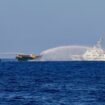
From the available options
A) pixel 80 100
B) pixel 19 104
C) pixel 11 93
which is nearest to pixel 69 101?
pixel 80 100

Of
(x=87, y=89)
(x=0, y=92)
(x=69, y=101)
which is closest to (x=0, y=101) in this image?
(x=69, y=101)

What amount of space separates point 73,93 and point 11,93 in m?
4.41

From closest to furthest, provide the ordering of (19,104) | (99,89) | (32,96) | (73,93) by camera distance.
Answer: (19,104) < (32,96) < (73,93) < (99,89)

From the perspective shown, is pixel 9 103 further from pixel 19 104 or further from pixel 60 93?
pixel 60 93

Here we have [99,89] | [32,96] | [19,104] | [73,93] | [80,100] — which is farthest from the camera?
[99,89]

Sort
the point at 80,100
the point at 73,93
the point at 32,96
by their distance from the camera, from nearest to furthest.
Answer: the point at 80,100
the point at 32,96
the point at 73,93

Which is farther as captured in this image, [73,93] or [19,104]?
[73,93]

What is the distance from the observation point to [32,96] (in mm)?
43688

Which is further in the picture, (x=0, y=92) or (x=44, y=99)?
(x=0, y=92)

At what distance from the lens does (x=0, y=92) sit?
156ft

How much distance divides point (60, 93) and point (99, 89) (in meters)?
4.89

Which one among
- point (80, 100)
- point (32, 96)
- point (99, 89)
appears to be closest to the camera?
point (80, 100)

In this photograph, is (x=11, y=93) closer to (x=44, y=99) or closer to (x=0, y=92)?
(x=0, y=92)

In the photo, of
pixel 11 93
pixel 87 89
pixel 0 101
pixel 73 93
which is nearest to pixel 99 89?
pixel 87 89
